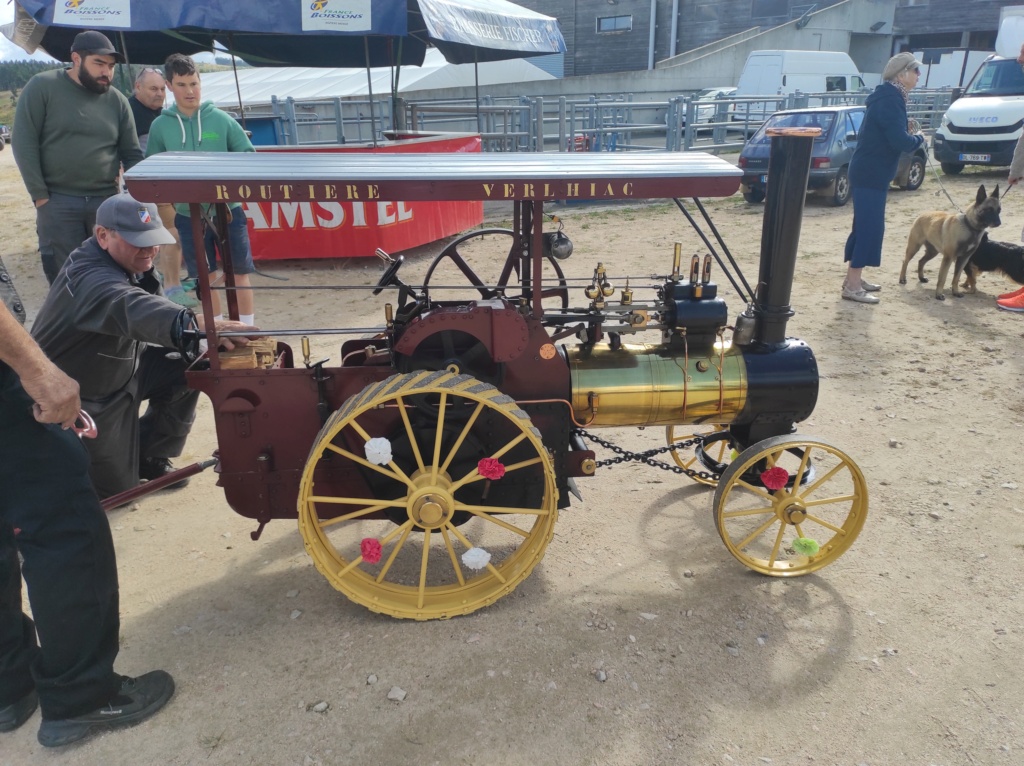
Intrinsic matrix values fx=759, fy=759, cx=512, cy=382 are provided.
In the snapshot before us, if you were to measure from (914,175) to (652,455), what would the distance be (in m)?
11.5

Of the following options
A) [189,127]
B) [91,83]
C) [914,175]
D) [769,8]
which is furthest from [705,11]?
[91,83]

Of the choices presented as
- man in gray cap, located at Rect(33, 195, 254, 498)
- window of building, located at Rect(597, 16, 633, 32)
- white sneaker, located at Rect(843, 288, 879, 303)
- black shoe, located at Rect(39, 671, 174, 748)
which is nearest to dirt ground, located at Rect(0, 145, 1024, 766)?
black shoe, located at Rect(39, 671, 174, 748)

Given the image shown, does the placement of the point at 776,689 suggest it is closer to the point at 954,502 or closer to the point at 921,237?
the point at 954,502

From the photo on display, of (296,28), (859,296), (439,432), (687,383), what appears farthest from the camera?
(296,28)

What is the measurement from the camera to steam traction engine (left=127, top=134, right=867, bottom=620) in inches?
103

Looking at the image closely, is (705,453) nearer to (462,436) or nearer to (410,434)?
(462,436)

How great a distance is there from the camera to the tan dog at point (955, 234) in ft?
22.3

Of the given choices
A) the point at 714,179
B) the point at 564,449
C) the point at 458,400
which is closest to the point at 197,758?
the point at 458,400

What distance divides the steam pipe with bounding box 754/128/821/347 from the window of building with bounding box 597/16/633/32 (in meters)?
35.0

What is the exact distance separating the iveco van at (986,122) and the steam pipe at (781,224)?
12478 millimetres

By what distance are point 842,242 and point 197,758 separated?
29.6 feet

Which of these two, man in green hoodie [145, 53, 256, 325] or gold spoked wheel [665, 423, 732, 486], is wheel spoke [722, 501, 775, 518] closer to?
gold spoked wheel [665, 423, 732, 486]

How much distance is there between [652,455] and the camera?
346cm

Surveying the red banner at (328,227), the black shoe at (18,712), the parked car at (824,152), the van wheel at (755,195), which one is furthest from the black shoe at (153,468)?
the van wheel at (755,195)
